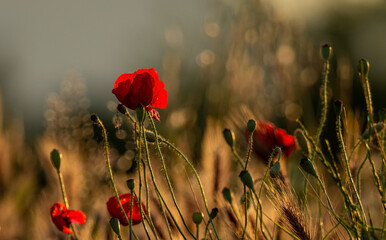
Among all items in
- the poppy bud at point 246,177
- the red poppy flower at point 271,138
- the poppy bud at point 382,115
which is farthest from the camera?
the red poppy flower at point 271,138

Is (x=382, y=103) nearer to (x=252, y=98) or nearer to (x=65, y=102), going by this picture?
(x=252, y=98)

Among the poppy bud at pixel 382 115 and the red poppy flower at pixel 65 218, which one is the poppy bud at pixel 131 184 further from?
the poppy bud at pixel 382 115

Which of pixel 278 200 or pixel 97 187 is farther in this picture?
Result: pixel 97 187

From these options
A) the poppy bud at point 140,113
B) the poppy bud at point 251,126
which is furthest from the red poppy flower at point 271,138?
the poppy bud at point 140,113

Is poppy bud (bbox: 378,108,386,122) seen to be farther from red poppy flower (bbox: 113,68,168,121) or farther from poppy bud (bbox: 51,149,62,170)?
poppy bud (bbox: 51,149,62,170)

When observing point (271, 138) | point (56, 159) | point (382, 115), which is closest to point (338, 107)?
point (382, 115)

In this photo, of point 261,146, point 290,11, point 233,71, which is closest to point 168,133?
point 233,71

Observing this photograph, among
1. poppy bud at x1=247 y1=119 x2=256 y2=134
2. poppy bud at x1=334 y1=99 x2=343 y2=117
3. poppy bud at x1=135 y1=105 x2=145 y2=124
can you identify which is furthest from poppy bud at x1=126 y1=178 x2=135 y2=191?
poppy bud at x1=334 y1=99 x2=343 y2=117

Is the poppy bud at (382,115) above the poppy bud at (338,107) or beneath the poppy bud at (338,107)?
beneath

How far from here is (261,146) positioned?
1.25 m

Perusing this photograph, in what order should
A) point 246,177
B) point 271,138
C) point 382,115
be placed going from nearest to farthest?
point 246,177 → point 382,115 → point 271,138

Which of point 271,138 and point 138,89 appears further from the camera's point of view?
point 271,138

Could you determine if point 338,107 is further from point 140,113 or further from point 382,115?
point 140,113

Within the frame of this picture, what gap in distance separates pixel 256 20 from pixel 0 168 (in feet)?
3.37
